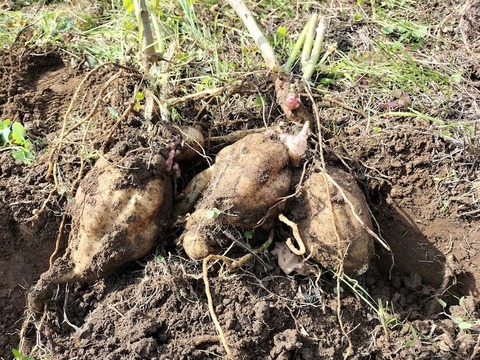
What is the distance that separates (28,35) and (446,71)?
73.4 inches

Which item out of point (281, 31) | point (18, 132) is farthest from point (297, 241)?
point (18, 132)

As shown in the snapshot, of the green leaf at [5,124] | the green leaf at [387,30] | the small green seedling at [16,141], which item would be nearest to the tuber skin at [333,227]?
the green leaf at [387,30]

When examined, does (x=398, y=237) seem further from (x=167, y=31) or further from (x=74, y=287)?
(x=167, y=31)

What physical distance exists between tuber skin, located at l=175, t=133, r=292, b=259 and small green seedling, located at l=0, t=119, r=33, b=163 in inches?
29.1

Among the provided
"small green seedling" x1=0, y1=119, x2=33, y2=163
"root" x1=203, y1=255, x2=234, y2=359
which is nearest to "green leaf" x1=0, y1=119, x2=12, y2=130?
"small green seedling" x1=0, y1=119, x2=33, y2=163

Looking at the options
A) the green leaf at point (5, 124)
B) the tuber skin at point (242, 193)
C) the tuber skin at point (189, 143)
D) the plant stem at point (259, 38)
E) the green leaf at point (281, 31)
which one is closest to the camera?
the tuber skin at point (242, 193)

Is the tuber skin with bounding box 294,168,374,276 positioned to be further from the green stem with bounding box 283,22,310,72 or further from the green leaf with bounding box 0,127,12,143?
the green leaf with bounding box 0,127,12,143

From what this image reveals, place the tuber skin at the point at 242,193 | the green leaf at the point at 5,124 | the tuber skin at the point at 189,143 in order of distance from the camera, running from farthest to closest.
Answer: the green leaf at the point at 5,124 < the tuber skin at the point at 189,143 < the tuber skin at the point at 242,193

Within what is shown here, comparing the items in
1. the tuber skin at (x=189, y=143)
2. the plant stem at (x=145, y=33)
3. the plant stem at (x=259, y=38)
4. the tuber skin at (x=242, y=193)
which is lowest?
the tuber skin at (x=242, y=193)

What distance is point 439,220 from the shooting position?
1.75m

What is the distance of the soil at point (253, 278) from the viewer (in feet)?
5.05

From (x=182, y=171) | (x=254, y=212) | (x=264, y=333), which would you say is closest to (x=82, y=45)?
(x=182, y=171)

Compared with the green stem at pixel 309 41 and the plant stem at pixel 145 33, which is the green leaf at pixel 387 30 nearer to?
the green stem at pixel 309 41

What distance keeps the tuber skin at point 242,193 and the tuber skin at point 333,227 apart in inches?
3.6
